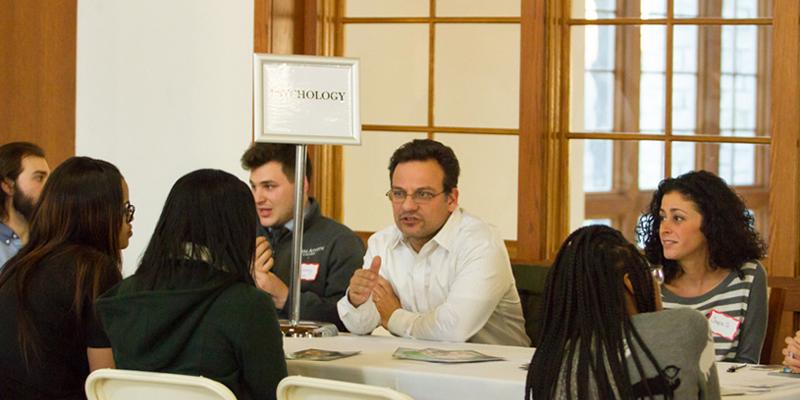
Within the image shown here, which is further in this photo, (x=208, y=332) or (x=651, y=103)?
(x=651, y=103)

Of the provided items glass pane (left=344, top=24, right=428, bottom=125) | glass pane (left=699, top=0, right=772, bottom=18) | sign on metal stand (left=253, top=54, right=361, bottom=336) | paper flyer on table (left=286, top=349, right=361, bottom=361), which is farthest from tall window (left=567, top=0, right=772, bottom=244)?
paper flyer on table (left=286, top=349, right=361, bottom=361)

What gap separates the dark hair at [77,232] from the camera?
3.08 metres

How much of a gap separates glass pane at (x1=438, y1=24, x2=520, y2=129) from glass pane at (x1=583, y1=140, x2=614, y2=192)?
325 mm

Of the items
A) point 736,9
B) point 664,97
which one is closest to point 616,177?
point 664,97

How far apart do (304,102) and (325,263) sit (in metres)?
0.64

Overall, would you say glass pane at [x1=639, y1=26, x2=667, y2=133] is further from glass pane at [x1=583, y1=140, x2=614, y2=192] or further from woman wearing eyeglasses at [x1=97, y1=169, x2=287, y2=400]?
woman wearing eyeglasses at [x1=97, y1=169, x2=287, y2=400]

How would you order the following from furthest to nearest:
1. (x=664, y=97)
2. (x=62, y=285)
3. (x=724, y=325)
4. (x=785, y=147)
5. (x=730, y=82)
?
(x=664, y=97) < (x=730, y=82) < (x=785, y=147) < (x=724, y=325) < (x=62, y=285)

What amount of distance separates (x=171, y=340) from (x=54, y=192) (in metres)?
0.65

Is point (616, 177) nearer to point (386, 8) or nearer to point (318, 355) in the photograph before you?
point (386, 8)

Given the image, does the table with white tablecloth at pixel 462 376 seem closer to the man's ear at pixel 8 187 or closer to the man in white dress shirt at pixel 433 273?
the man in white dress shirt at pixel 433 273

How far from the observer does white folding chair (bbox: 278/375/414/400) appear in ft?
8.25

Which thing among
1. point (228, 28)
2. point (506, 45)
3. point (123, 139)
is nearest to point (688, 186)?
point (506, 45)

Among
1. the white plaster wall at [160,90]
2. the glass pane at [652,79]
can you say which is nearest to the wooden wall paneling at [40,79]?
the white plaster wall at [160,90]

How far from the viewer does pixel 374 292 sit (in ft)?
12.9
